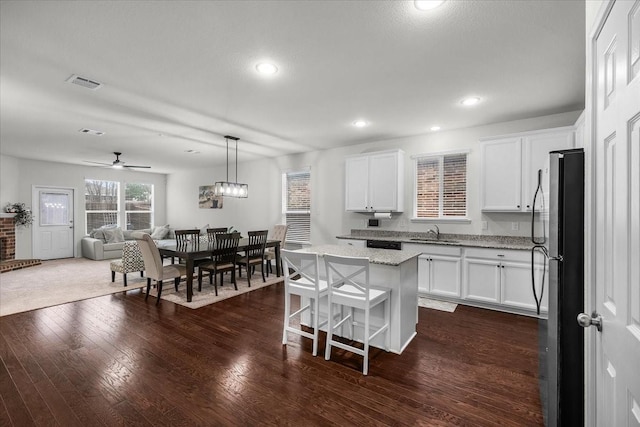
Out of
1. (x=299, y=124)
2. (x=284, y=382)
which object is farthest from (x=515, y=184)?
(x=284, y=382)

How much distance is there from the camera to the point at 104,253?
7730 mm

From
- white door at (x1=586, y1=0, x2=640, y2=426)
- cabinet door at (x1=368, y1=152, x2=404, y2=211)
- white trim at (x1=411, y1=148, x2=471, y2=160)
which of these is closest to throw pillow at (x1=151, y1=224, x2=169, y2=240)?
cabinet door at (x1=368, y1=152, x2=404, y2=211)

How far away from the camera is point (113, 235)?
8141mm

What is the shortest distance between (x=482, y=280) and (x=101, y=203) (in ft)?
31.8

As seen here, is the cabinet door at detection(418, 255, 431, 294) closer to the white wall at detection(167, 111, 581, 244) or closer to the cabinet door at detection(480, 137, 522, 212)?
the white wall at detection(167, 111, 581, 244)

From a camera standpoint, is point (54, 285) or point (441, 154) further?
point (54, 285)

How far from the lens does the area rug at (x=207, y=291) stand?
432 cm

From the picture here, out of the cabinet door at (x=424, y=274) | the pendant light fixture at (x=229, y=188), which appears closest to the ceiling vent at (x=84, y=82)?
the pendant light fixture at (x=229, y=188)

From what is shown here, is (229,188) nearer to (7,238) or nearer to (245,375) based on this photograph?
(245,375)

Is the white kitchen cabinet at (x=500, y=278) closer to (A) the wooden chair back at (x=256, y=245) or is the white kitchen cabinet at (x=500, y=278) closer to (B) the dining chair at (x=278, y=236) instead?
(A) the wooden chair back at (x=256, y=245)

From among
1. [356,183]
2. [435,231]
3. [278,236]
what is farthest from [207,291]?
[435,231]

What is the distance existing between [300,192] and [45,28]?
4.81m

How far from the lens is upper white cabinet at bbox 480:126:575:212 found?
3.67m

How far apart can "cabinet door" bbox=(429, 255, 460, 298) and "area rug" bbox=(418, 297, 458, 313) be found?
0.13 meters
